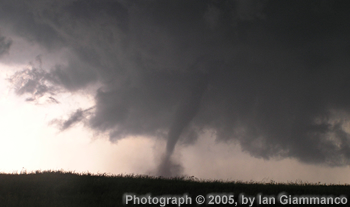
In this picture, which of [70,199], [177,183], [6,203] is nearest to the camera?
[6,203]

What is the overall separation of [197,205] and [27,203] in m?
11.1

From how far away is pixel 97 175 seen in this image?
25719 mm

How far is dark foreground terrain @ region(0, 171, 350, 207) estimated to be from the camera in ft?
57.4

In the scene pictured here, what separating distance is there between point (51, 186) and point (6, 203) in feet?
13.8

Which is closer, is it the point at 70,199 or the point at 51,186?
the point at 70,199

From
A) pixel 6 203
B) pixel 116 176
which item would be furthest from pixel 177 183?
pixel 6 203

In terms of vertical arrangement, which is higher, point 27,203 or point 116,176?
point 116,176

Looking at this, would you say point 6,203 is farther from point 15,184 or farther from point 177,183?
point 177,183

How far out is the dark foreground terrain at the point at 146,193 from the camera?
57.4 ft

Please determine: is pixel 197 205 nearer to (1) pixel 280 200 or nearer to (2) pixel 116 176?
(1) pixel 280 200

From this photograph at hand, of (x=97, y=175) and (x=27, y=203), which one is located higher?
(x=97, y=175)

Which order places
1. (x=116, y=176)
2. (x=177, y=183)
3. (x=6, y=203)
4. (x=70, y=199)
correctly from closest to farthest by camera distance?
(x=6, y=203)
(x=70, y=199)
(x=177, y=183)
(x=116, y=176)

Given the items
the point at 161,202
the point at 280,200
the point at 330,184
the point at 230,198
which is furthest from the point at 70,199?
the point at 330,184

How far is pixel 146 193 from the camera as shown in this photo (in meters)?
19.2
